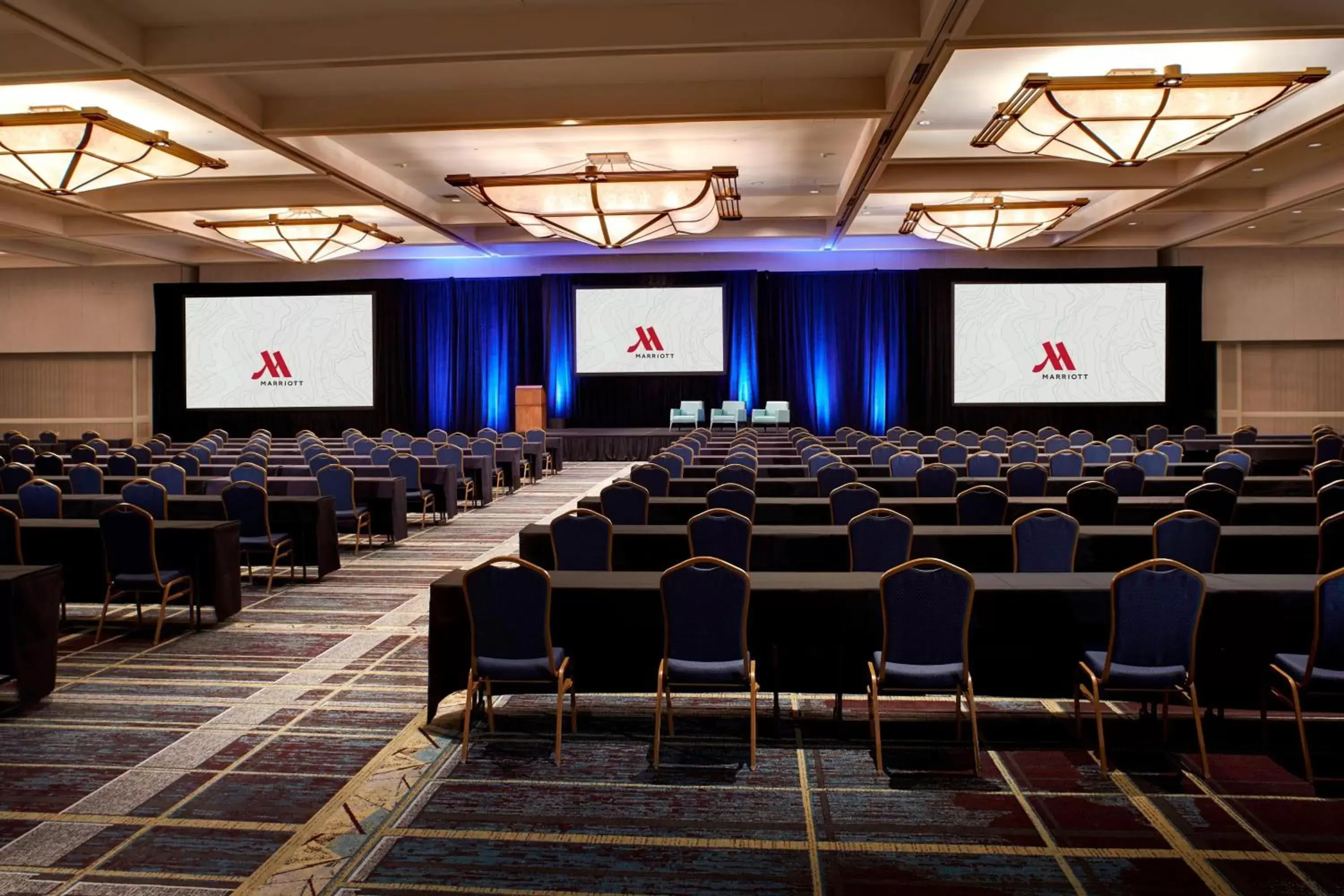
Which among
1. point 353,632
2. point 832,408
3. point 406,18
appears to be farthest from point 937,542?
point 832,408

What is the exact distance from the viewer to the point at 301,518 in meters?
8.52

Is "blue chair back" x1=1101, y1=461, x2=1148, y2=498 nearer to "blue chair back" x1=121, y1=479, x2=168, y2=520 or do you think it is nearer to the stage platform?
"blue chair back" x1=121, y1=479, x2=168, y2=520

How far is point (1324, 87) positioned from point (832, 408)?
12734mm

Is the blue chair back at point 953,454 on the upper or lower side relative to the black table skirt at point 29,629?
upper

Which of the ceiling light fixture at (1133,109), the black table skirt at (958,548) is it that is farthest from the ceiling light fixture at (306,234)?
the black table skirt at (958,548)

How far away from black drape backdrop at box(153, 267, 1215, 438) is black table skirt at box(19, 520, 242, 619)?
1536 centimetres

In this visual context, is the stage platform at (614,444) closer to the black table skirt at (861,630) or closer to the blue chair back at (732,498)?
the blue chair back at (732,498)

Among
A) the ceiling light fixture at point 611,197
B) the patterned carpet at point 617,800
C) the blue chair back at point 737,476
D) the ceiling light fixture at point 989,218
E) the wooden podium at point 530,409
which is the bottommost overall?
the patterned carpet at point 617,800

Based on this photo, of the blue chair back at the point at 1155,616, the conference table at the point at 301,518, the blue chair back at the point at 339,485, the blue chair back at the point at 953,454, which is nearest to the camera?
the blue chair back at the point at 1155,616

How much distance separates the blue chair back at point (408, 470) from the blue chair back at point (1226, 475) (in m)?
8.14

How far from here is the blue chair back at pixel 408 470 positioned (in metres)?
11.6

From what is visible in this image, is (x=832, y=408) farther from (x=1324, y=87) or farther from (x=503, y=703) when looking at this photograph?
(x=503, y=703)

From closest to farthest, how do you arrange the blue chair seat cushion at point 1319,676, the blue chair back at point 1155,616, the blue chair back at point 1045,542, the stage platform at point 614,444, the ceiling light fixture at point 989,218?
the blue chair seat cushion at point 1319,676, the blue chair back at point 1155,616, the blue chair back at point 1045,542, the ceiling light fixture at point 989,218, the stage platform at point 614,444

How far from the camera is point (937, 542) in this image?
6793 mm
